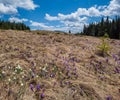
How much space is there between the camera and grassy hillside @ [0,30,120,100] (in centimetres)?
484

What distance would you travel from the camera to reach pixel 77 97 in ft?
16.1

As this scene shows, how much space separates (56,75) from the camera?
586 centimetres

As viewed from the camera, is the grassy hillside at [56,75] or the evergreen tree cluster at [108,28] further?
the evergreen tree cluster at [108,28]

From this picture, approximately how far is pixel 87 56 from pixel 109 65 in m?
1.03

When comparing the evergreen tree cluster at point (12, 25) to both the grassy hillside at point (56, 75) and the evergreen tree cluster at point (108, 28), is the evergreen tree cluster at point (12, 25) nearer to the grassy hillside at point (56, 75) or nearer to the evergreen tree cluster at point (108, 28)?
the evergreen tree cluster at point (108, 28)

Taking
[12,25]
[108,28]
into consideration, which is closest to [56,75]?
[108,28]

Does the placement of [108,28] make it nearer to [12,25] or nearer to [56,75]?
[12,25]

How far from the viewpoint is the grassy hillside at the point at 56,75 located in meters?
4.84

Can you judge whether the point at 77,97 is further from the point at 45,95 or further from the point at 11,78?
the point at 11,78

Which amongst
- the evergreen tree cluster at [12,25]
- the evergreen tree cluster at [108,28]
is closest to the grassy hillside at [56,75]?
the evergreen tree cluster at [108,28]

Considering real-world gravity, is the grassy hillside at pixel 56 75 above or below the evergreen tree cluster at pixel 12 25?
below

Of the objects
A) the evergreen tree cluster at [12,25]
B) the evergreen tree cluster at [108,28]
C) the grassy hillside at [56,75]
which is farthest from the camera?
the evergreen tree cluster at [12,25]

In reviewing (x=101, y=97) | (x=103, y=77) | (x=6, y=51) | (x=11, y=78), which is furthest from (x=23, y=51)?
(x=101, y=97)

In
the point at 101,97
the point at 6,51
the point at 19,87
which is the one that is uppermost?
the point at 6,51
